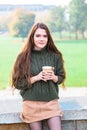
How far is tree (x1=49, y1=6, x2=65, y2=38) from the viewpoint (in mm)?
9531

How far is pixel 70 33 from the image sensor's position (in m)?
9.75

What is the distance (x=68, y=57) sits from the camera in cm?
998

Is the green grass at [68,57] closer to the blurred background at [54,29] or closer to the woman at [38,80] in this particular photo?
the blurred background at [54,29]

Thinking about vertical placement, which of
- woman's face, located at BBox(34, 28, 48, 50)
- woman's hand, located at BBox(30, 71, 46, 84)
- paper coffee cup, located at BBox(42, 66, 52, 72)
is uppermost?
woman's face, located at BBox(34, 28, 48, 50)

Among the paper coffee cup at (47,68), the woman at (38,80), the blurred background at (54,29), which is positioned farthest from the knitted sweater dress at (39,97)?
the blurred background at (54,29)

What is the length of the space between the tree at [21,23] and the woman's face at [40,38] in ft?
22.4

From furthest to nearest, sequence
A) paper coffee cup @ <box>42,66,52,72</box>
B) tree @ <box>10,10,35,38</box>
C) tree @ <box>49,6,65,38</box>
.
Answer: tree @ <box>49,6,65,38</box>, tree @ <box>10,10,35,38</box>, paper coffee cup @ <box>42,66,52,72</box>

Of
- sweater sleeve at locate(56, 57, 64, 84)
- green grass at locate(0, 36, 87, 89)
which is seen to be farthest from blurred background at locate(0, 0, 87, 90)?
sweater sleeve at locate(56, 57, 64, 84)

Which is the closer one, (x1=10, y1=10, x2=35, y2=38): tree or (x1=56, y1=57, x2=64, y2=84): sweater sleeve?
(x1=56, y1=57, x2=64, y2=84): sweater sleeve

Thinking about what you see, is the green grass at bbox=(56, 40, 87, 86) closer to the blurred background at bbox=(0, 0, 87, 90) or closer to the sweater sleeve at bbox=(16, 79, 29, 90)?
the blurred background at bbox=(0, 0, 87, 90)

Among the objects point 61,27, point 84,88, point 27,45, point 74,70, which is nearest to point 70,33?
point 61,27

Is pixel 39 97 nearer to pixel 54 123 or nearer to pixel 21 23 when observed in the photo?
pixel 54 123

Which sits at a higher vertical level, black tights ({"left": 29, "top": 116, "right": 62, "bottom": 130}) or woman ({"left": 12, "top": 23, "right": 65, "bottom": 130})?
woman ({"left": 12, "top": 23, "right": 65, "bottom": 130})

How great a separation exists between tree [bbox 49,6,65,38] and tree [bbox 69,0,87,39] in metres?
0.25
